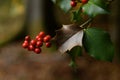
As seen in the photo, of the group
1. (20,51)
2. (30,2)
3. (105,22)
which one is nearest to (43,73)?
(20,51)

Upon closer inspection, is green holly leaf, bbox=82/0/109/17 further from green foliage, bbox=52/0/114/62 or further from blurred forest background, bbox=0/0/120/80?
blurred forest background, bbox=0/0/120/80

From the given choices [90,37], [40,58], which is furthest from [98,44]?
[40,58]

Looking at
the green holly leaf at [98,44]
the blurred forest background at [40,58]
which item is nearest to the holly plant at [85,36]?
the green holly leaf at [98,44]

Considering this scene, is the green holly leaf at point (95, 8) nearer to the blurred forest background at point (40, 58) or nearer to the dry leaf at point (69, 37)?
the dry leaf at point (69, 37)

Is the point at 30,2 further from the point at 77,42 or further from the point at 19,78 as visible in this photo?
the point at 77,42

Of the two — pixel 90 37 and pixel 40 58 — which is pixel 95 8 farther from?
pixel 40 58

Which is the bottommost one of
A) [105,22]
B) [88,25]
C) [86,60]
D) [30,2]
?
[105,22]
